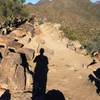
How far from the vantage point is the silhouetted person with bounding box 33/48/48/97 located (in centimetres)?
2041

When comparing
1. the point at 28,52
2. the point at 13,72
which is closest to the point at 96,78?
the point at 28,52

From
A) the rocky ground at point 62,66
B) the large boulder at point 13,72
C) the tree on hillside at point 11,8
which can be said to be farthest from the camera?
the tree on hillside at point 11,8

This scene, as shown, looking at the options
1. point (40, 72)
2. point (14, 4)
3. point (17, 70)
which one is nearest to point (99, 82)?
point (40, 72)

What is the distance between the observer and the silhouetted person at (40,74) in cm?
2041

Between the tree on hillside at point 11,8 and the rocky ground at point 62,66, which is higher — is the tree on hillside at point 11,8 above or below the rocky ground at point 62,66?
above

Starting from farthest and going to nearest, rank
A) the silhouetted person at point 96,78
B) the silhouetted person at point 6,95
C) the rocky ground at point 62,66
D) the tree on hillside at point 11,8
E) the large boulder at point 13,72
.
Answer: the tree on hillside at point 11,8, the silhouetted person at point 96,78, the rocky ground at point 62,66, the large boulder at point 13,72, the silhouetted person at point 6,95

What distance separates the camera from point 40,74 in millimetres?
21688

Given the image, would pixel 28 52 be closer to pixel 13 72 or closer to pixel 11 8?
pixel 13 72

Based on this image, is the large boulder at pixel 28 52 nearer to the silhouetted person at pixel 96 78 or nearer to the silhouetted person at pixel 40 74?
the silhouetted person at pixel 40 74

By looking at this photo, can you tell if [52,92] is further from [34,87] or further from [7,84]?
[7,84]

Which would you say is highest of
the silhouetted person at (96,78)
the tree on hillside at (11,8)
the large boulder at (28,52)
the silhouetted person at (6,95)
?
the tree on hillside at (11,8)

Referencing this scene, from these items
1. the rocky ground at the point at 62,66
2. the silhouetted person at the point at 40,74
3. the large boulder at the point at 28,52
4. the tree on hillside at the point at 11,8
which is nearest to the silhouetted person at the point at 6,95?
the rocky ground at the point at 62,66

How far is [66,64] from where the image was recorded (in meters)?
24.5

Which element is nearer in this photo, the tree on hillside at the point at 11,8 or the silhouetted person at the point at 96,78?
the silhouetted person at the point at 96,78
